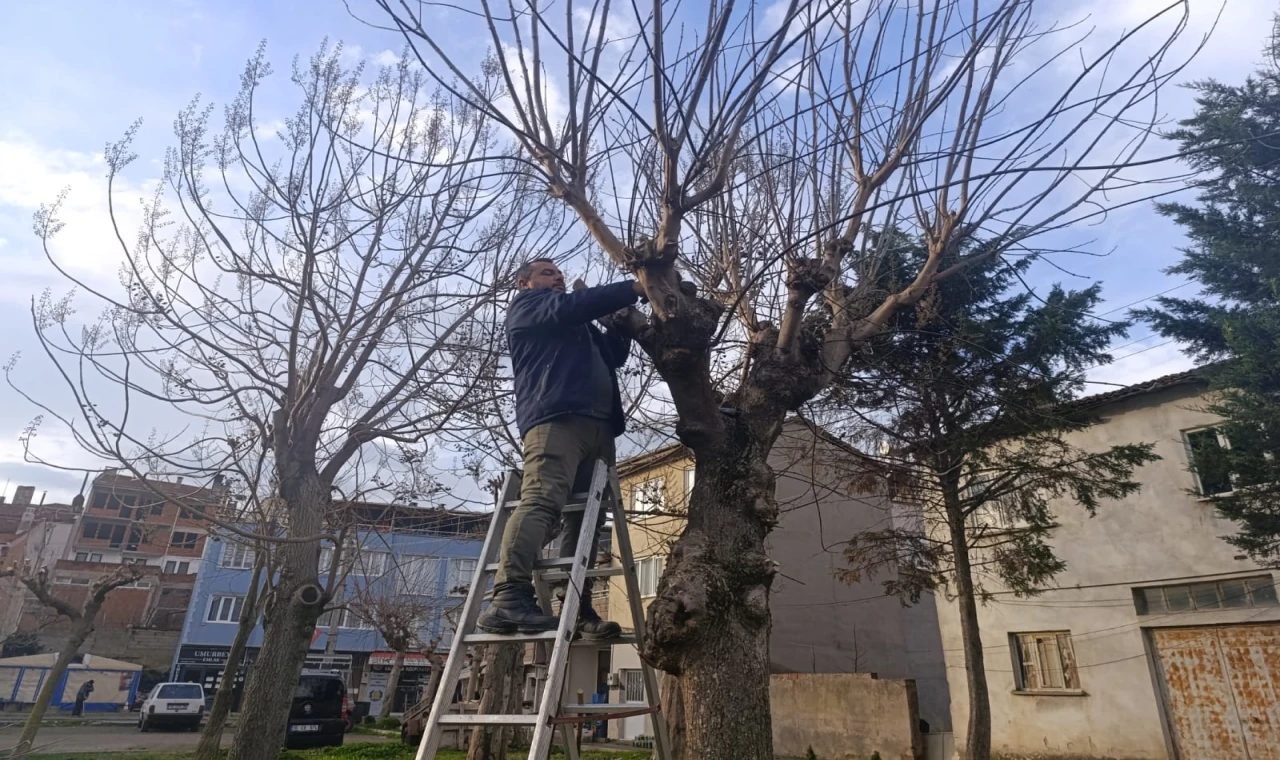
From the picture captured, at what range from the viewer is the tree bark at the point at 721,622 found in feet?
10.7

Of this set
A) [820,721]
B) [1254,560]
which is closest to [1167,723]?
[1254,560]

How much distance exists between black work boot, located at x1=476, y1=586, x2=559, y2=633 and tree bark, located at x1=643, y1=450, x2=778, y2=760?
516 mm

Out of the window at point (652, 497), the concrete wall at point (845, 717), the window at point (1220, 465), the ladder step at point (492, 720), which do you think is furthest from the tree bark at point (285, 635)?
the window at point (1220, 465)

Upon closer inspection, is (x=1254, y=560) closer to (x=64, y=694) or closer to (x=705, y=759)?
(x=705, y=759)

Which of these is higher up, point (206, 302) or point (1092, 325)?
point (1092, 325)

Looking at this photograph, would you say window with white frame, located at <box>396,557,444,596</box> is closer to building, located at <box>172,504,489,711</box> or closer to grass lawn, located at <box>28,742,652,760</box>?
building, located at <box>172,504,489,711</box>

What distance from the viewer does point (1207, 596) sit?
11.7m

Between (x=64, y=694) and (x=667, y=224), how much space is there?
138 feet

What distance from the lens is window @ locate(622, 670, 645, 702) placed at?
67.2ft

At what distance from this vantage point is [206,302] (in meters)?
8.09

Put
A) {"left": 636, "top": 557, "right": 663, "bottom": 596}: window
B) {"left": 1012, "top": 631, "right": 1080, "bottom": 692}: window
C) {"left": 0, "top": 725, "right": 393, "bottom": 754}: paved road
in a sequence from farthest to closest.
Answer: {"left": 636, "top": 557, "right": 663, "bottom": 596}: window, {"left": 0, "top": 725, "right": 393, "bottom": 754}: paved road, {"left": 1012, "top": 631, "right": 1080, "bottom": 692}: window

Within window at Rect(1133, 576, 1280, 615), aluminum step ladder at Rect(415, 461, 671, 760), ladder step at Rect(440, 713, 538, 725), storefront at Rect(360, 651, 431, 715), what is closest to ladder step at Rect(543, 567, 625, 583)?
aluminum step ladder at Rect(415, 461, 671, 760)

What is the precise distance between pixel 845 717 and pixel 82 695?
32.8 m

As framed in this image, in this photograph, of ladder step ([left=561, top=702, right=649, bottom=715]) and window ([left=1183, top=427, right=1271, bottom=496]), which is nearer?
ladder step ([left=561, top=702, right=649, bottom=715])
